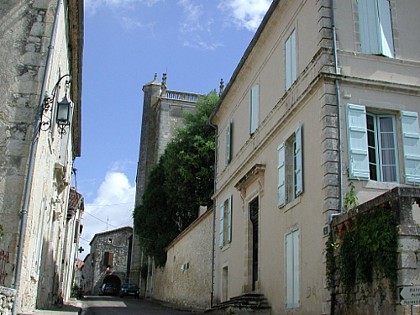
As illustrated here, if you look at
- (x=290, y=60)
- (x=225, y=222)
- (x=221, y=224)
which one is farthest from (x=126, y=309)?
(x=290, y=60)

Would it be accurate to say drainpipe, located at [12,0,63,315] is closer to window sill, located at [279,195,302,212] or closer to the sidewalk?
the sidewalk

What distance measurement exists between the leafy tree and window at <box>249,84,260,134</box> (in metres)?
12.1

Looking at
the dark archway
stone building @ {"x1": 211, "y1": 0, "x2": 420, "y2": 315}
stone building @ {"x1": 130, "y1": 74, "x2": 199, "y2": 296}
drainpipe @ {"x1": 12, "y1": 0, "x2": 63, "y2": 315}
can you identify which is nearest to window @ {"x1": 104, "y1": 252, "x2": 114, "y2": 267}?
the dark archway

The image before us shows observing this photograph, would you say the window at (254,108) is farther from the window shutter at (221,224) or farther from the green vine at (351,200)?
the green vine at (351,200)

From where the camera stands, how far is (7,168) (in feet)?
30.2

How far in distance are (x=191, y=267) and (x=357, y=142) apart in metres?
14.3

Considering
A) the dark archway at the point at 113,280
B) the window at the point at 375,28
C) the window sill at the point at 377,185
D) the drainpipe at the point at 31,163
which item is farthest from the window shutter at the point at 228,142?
the dark archway at the point at 113,280

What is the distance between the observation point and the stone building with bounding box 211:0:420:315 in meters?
10.0

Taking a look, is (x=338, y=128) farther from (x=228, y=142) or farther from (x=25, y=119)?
(x=228, y=142)

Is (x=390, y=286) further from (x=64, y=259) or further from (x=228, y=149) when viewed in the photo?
(x=64, y=259)

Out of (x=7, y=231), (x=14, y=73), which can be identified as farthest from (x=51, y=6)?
(x=7, y=231)

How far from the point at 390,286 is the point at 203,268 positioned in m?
13.9

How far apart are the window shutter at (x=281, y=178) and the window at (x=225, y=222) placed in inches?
196

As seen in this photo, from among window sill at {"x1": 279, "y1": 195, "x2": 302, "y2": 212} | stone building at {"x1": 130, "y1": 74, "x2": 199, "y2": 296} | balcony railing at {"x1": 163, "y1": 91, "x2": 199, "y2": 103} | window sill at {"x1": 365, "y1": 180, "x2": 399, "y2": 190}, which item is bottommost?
window sill at {"x1": 279, "y1": 195, "x2": 302, "y2": 212}
